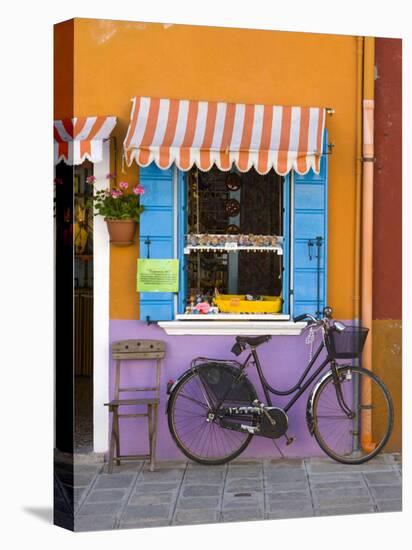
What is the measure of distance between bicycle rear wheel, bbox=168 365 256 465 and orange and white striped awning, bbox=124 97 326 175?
1658 millimetres

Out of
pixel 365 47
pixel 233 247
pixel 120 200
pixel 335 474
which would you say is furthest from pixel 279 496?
pixel 365 47

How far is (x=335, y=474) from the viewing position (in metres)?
6.92

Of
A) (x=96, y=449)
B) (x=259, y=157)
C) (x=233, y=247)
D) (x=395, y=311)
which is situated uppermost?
(x=259, y=157)

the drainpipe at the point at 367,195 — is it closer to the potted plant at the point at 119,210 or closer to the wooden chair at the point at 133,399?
the wooden chair at the point at 133,399

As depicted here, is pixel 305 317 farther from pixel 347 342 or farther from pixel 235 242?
pixel 235 242

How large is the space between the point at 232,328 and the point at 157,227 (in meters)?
1.01

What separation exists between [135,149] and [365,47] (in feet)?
6.95

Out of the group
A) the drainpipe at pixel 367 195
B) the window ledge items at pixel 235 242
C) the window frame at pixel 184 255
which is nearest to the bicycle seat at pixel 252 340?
the window frame at pixel 184 255

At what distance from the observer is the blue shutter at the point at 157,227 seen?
22.4 feet

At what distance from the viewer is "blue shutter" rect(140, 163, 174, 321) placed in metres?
6.84

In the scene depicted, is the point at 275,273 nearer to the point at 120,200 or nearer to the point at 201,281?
the point at 201,281

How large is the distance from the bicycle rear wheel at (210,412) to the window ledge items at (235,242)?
1.02 meters

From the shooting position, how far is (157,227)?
687cm

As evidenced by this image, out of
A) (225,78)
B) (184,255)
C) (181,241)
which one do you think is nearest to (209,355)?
(184,255)
